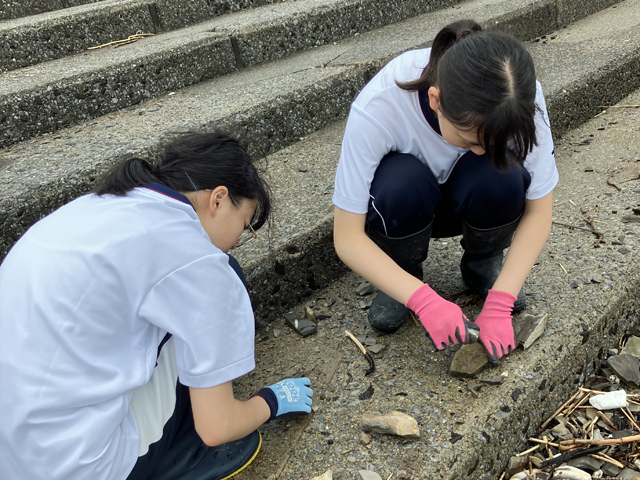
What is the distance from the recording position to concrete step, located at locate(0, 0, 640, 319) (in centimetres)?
161

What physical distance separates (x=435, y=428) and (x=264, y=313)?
1.97ft

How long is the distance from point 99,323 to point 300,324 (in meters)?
0.74

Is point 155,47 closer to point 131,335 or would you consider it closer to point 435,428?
point 131,335

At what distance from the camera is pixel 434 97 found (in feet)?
4.03

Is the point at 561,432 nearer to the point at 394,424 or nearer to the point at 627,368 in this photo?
the point at 627,368

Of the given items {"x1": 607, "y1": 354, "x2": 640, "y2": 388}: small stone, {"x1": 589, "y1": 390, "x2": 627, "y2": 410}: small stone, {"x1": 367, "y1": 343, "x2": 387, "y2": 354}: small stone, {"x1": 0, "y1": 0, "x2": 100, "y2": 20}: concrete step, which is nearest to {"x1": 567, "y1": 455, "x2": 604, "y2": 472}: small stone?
{"x1": 589, "y1": 390, "x2": 627, "y2": 410}: small stone

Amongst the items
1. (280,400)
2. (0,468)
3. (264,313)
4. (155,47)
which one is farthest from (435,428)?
(155,47)

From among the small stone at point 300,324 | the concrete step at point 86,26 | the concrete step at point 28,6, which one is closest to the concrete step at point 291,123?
the small stone at point 300,324

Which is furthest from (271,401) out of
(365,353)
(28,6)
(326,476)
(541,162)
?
(28,6)

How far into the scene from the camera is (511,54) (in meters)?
1.10

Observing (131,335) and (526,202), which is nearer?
(131,335)

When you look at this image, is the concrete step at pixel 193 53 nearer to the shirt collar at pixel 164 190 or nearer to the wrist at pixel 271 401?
the shirt collar at pixel 164 190

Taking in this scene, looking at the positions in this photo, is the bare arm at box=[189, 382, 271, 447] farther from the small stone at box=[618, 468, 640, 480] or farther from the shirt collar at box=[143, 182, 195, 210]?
the small stone at box=[618, 468, 640, 480]

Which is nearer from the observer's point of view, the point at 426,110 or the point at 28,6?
the point at 426,110
